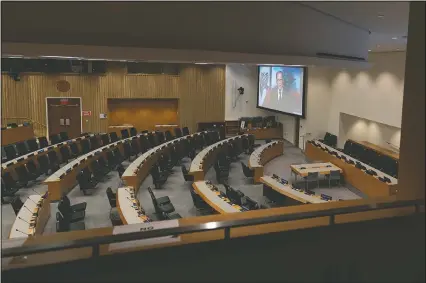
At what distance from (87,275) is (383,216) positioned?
8.61 ft

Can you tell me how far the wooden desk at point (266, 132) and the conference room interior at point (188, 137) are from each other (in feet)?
0.16

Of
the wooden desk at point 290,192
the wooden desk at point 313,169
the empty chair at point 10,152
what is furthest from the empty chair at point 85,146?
the wooden desk at point 313,169

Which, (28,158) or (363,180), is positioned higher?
(28,158)

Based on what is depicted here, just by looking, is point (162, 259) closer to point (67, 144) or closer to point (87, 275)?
point (87, 275)

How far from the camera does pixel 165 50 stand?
527cm

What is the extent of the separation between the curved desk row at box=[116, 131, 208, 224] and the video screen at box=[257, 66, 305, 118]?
4760 millimetres

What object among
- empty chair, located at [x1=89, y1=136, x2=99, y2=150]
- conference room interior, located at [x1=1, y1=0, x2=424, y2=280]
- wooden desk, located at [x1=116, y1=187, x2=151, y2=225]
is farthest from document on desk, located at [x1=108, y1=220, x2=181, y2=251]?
empty chair, located at [x1=89, y1=136, x2=99, y2=150]

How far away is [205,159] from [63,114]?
25.6 ft

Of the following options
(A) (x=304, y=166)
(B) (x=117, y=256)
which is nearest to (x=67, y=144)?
(A) (x=304, y=166)

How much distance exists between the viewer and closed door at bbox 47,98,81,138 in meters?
16.9

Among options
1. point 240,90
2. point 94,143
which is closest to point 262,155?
point 94,143

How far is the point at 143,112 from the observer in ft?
60.2

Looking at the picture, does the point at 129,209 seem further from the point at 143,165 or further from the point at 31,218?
the point at 143,165

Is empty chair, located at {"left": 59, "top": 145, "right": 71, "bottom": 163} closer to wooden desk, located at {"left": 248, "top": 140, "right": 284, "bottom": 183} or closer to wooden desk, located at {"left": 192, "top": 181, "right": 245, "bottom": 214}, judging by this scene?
wooden desk, located at {"left": 192, "top": 181, "right": 245, "bottom": 214}
